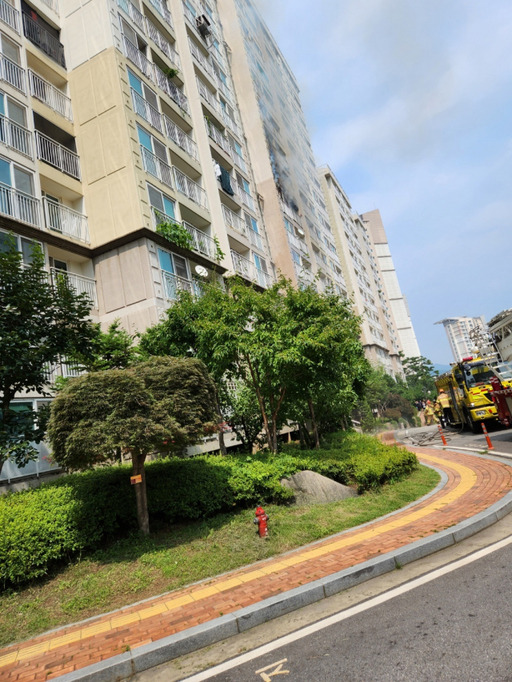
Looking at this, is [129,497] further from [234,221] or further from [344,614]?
[234,221]

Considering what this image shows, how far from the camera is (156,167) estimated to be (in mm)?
16281

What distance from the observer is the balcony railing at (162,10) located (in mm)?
20094

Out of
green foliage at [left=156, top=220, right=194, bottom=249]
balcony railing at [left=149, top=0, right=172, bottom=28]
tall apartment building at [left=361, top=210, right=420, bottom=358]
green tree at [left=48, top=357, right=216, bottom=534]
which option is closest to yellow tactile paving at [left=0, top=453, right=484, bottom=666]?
green tree at [left=48, top=357, right=216, bottom=534]

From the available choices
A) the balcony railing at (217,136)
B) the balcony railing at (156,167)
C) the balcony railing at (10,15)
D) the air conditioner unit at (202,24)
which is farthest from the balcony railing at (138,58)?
the air conditioner unit at (202,24)

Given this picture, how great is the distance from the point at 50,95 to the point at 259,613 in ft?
60.3

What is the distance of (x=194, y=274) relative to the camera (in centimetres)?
1688

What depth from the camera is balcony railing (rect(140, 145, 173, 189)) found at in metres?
15.6

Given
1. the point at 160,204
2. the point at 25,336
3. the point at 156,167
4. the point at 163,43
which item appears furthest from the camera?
the point at 163,43

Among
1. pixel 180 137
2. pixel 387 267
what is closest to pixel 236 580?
pixel 180 137

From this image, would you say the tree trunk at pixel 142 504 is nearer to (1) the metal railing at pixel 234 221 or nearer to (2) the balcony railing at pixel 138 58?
(1) the metal railing at pixel 234 221

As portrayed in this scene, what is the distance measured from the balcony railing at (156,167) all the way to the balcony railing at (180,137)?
224 cm

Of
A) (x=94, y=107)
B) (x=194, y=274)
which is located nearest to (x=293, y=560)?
(x=194, y=274)

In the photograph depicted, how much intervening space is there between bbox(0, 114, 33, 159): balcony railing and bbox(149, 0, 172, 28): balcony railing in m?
12.0

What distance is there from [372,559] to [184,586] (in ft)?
8.43
